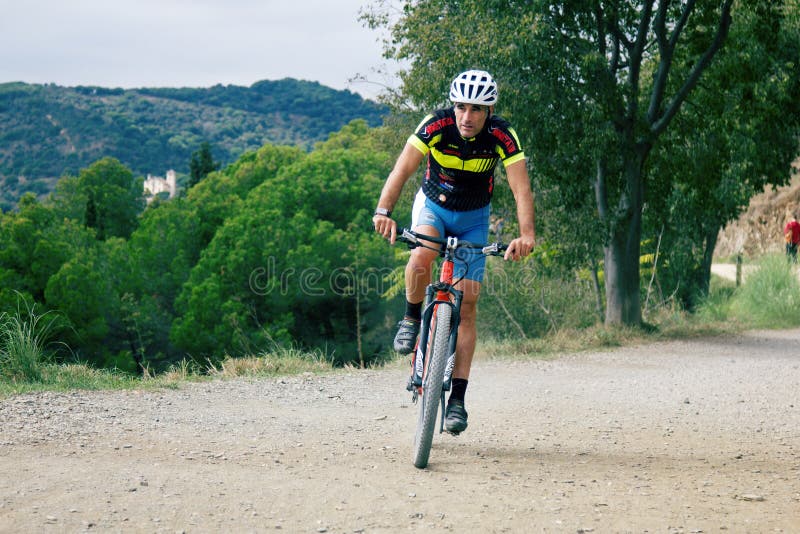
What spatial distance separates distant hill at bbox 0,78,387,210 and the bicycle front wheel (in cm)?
8106

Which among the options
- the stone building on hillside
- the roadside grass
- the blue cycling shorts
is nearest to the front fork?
the blue cycling shorts

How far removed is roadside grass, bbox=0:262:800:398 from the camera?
7.89 m

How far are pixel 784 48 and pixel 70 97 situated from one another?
123094mm

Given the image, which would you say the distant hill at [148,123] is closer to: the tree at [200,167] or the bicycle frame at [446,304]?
the tree at [200,167]

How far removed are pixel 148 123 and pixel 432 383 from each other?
117379 millimetres

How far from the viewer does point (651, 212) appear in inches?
542

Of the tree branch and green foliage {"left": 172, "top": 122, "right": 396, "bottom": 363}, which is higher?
the tree branch

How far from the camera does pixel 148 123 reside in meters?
116

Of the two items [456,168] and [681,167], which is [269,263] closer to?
[681,167]

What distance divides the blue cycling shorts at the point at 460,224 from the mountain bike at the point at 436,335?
2.3 inches

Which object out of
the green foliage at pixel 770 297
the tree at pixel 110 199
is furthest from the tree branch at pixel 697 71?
the tree at pixel 110 199

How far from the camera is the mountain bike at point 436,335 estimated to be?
509 centimetres

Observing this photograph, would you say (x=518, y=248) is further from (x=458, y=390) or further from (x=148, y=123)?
(x=148, y=123)

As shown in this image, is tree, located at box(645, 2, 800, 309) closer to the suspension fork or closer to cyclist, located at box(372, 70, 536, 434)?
cyclist, located at box(372, 70, 536, 434)
